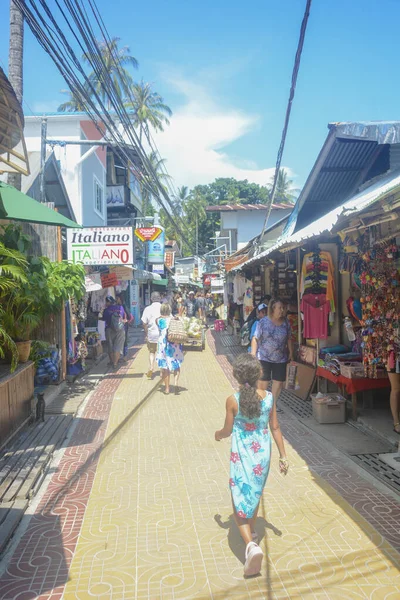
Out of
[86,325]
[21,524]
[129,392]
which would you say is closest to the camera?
[21,524]

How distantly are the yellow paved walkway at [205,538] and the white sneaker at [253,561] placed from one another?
0.06m

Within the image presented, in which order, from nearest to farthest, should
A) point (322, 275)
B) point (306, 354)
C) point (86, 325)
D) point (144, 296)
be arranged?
point (322, 275), point (306, 354), point (86, 325), point (144, 296)

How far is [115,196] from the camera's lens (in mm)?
23938

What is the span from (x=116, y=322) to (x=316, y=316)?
5.64 m

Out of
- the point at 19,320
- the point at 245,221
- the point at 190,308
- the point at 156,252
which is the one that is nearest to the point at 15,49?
the point at 19,320

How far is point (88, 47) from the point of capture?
665 cm

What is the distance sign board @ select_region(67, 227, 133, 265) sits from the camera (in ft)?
34.2

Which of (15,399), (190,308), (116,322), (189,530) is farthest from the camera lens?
(190,308)

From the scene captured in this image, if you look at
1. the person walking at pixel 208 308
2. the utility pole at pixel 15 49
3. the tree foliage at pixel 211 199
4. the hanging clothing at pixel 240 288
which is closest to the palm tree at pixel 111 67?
the utility pole at pixel 15 49

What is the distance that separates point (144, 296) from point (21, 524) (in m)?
29.2

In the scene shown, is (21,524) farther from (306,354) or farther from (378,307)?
(306,354)

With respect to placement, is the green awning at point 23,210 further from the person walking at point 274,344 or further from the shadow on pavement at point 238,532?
the shadow on pavement at point 238,532

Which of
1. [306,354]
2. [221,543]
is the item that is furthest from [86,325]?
[221,543]

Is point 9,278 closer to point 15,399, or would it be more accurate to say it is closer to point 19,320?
point 19,320
